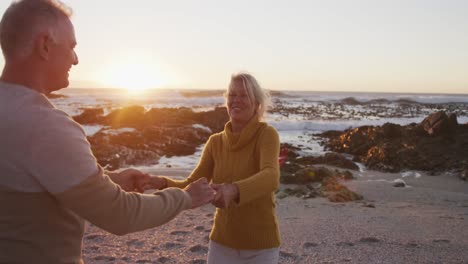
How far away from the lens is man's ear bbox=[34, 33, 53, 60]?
1.78 meters

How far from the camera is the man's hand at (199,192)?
2.34 meters

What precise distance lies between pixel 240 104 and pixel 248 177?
619mm

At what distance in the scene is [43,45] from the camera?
1.80 metres

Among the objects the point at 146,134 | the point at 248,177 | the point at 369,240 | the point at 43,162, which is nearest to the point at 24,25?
the point at 43,162

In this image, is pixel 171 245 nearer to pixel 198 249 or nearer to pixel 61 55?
pixel 198 249

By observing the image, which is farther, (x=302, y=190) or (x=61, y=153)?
(x=302, y=190)

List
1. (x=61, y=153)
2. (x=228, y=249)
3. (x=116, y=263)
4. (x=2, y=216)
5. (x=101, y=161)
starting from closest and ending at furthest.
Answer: (x=61, y=153) → (x=2, y=216) → (x=228, y=249) → (x=116, y=263) → (x=101, y=161)

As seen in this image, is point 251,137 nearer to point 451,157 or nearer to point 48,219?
point 48,219

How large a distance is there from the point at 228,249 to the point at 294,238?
311 cm

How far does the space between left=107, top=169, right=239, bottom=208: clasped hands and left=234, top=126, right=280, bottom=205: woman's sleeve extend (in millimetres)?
67

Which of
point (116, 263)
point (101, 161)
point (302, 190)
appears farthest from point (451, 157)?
point (116, 263)

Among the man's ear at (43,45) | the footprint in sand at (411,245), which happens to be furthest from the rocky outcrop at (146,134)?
the man's ear at (43,45)

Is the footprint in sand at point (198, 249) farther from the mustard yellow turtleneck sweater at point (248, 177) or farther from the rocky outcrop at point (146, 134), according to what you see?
the rocky outcrop at point (146, 134)

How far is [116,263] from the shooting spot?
5441 millimetres
